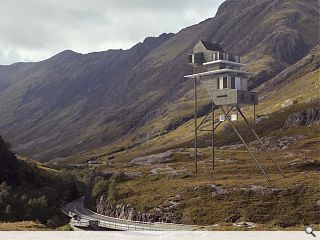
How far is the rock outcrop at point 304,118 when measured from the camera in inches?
6885

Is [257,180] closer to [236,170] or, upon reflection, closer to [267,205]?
[267,205]

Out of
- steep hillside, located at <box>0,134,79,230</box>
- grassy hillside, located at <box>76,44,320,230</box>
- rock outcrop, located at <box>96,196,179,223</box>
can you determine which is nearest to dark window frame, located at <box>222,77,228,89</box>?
grassy hillside, located at <box>76,44,320,230</box>

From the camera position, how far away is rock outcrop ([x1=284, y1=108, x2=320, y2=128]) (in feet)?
574

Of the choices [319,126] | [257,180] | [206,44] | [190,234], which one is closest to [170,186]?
[257,180]

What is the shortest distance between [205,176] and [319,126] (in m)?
82.2

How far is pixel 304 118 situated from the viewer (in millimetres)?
178875

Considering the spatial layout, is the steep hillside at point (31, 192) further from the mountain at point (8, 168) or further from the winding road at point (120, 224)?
the winding road at point (120, 224)

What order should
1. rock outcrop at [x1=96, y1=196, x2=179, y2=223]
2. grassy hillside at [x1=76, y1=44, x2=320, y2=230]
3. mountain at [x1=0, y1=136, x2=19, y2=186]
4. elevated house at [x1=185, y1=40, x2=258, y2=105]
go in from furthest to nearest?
mountain at [x1=0, y1=136, x2=19, y2=186]
elevated house at [x1=185, y1=40, x2=258, y2=105]
rock outcrop at [x1=96, y1=196, x2=179, y2=223]
grassy hillside at [x1=76, y1=44, x2=320, y2=230]

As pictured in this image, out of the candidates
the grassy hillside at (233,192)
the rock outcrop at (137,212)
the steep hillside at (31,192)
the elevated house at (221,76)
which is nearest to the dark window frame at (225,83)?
the elevated house at (221,76)

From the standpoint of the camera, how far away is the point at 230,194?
265 feet

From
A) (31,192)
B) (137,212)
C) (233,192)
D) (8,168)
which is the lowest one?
(137,212)

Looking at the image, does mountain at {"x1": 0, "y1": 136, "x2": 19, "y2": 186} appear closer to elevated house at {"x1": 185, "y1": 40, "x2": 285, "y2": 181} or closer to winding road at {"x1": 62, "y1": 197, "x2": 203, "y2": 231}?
winding road at {"x1": 62, "y1": 197, "x2": 203, "y2": 231}

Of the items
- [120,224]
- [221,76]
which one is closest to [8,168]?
[120,224]

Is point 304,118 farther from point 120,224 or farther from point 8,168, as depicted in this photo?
point 120,224
